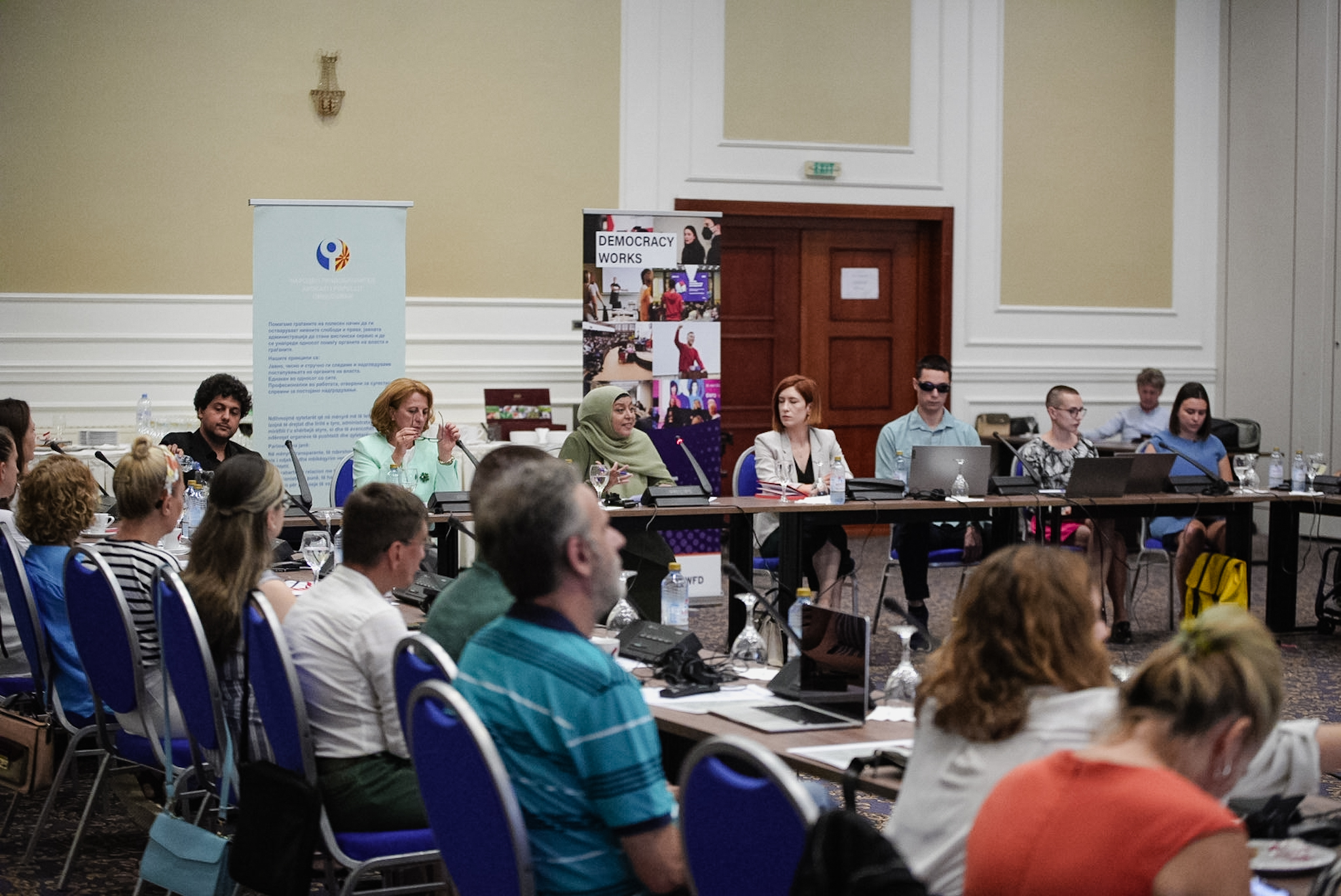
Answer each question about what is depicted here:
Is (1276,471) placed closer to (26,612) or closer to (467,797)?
(26,612)

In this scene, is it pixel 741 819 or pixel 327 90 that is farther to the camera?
pixel 327 90

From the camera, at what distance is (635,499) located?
19.2ft

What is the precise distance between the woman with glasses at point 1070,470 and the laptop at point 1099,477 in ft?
1.04

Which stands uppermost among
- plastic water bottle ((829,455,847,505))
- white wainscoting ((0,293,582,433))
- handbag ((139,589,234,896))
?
white wainscoting ((0,293,582,433))

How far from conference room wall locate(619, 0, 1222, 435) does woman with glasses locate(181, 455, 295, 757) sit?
622 centimetres

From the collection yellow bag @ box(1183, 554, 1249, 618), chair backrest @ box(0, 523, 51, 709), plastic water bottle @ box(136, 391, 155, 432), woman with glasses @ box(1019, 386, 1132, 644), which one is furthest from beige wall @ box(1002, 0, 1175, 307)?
chair backrest @ box(0, 523, 51, 709)

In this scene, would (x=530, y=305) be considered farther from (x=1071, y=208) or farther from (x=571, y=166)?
(x=1071, y=208)

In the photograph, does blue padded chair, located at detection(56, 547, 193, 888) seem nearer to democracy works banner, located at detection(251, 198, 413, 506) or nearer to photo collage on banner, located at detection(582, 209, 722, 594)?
democracy works banner, located at detection(251, 198, 413, 506)

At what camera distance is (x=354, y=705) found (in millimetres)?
2646

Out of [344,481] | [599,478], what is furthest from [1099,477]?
[344,481]

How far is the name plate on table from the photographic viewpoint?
579 centimetres

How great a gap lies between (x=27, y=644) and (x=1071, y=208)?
8084 mm

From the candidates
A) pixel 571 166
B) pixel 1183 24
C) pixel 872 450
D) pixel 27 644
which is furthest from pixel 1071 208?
pixel 27 644

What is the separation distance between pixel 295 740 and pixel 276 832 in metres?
0.17
